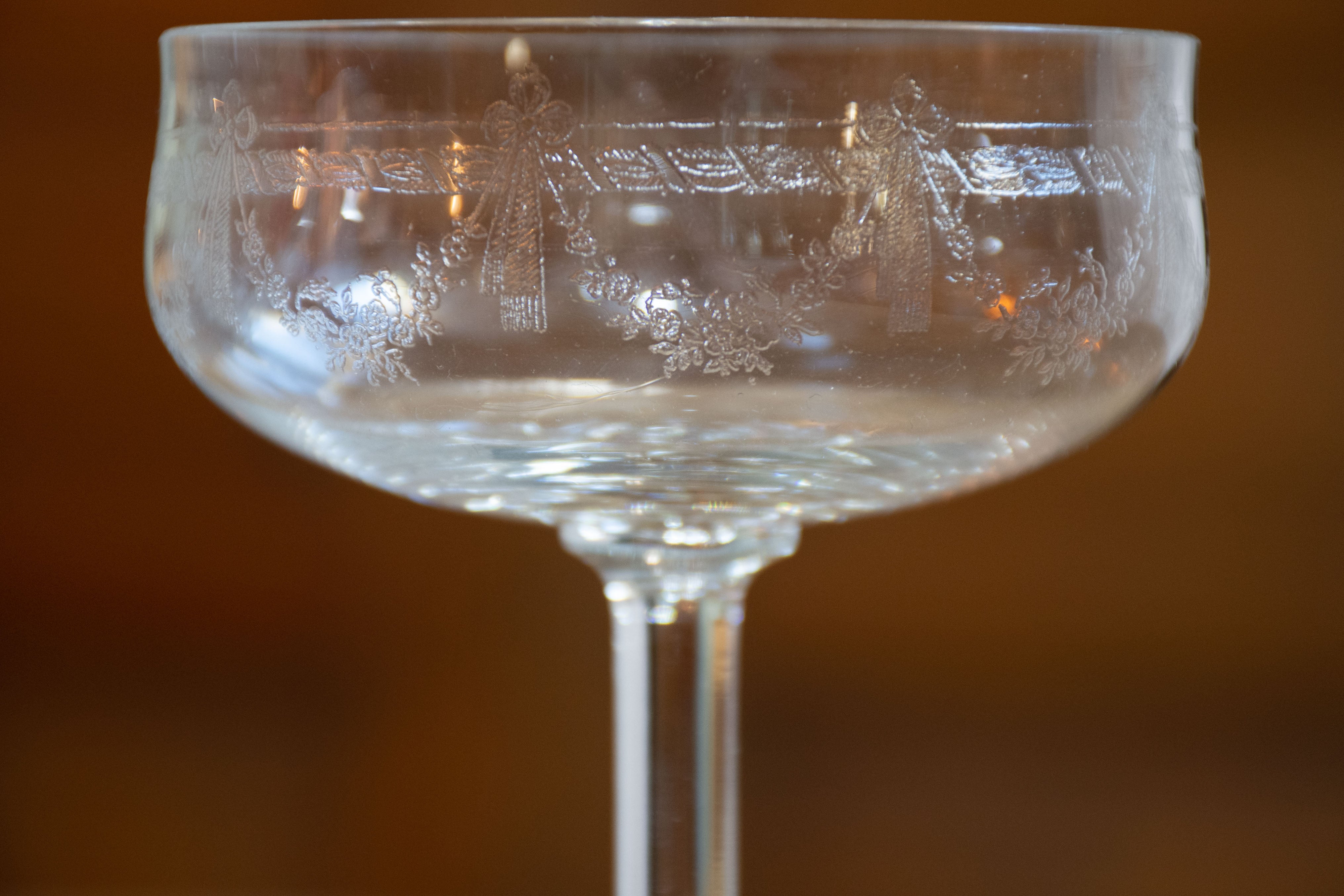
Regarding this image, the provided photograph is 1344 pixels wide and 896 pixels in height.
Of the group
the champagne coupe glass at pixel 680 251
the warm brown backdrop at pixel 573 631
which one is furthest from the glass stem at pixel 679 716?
the warm brown backdrop at pixel 573 631

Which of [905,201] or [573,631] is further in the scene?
[573,631]

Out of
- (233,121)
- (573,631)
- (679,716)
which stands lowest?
(573,631)

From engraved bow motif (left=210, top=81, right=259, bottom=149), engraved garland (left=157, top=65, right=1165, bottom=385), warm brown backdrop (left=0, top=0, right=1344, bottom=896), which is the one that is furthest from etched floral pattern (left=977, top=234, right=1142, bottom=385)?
warm brown backdrop (left=0, top=0, right=1344, bottom=896)

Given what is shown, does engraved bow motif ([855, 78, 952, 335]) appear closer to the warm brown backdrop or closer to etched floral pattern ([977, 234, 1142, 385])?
etched floral pattern ([977, 234, 1142, 385])

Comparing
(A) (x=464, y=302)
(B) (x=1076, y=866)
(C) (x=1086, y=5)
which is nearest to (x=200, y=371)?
(A) (x=464, y=302)

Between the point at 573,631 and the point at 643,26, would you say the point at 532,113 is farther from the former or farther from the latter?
the point at 573,631

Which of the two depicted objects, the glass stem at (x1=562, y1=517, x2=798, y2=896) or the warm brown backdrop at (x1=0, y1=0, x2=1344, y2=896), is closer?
the glass stem at (x1=562, y1=517, x2=798, y2=896)

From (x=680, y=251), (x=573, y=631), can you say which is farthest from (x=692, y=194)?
(x=573, y=631)
